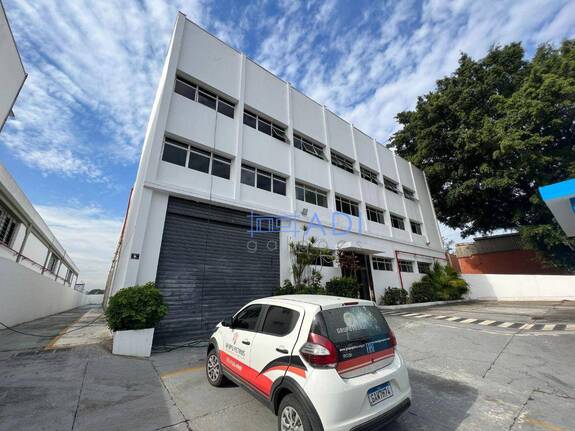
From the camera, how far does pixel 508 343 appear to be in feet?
20.4

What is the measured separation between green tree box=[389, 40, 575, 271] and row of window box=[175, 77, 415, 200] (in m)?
8.53

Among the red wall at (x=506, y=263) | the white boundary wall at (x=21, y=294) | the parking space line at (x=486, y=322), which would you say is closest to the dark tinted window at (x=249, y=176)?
the white boundary wall at (x=21, y=294)

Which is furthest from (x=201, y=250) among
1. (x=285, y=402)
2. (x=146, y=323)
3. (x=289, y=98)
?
(x=289, y=98)

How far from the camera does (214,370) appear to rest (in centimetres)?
420

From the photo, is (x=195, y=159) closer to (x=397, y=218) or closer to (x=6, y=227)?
(x=6, y=227)

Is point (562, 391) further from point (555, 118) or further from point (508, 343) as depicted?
point (555, 118)

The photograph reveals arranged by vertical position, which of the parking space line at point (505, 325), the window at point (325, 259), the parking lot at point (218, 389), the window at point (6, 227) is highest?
the window at point (6, 227)

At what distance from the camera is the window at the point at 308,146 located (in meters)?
14.1

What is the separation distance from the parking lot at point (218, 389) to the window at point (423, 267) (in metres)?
12.1

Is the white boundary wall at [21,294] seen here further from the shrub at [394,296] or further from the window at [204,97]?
the shrub at [394,296]

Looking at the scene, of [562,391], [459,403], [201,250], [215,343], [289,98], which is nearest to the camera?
[459,403]

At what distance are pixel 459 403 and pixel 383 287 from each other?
11909mm

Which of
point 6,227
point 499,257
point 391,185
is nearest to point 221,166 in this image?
point 6,227

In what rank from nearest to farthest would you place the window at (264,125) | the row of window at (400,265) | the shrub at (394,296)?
the window at (264,125), the shrub at (394,296), the row of window at (400,265)
